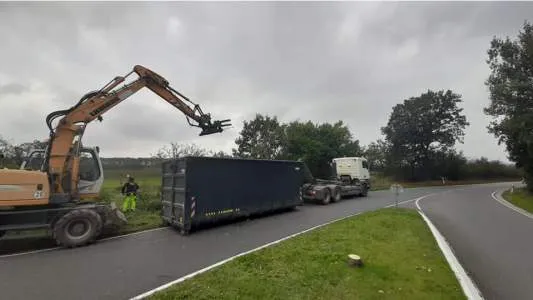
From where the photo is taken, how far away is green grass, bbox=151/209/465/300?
536 centimetres

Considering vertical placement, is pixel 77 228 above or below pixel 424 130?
below

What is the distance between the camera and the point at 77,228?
9.55 m

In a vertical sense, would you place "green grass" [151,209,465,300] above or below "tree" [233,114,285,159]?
below

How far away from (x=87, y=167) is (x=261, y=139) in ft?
106

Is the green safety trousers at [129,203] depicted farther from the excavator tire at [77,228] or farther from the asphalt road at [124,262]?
the excavator tire at [77,228]

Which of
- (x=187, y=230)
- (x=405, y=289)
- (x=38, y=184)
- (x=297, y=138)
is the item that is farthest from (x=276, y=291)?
(x=297, y=138)

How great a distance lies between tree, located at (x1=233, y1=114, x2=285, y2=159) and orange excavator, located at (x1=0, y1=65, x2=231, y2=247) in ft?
91.9

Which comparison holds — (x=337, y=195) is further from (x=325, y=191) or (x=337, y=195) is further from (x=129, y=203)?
(x=129, y=203)

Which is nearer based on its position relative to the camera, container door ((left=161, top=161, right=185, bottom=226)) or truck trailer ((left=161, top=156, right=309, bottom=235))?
truck trailer ((left=161, top=156, right=309, bottom=235))

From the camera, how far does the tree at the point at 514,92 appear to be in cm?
2273

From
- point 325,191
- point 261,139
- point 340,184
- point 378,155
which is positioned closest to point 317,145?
point 261,139

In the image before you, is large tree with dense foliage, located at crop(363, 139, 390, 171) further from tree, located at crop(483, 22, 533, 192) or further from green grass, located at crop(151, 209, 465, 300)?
green grass, located at crop(151, 209, 465, 300)

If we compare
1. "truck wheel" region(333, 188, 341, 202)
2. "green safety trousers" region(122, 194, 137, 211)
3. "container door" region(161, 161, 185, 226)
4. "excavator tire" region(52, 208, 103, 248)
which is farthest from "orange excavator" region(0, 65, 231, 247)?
"truck wheel" region(333, 188, 341, 202)

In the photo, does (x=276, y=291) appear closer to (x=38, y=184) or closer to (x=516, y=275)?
(x=516, y=275)
